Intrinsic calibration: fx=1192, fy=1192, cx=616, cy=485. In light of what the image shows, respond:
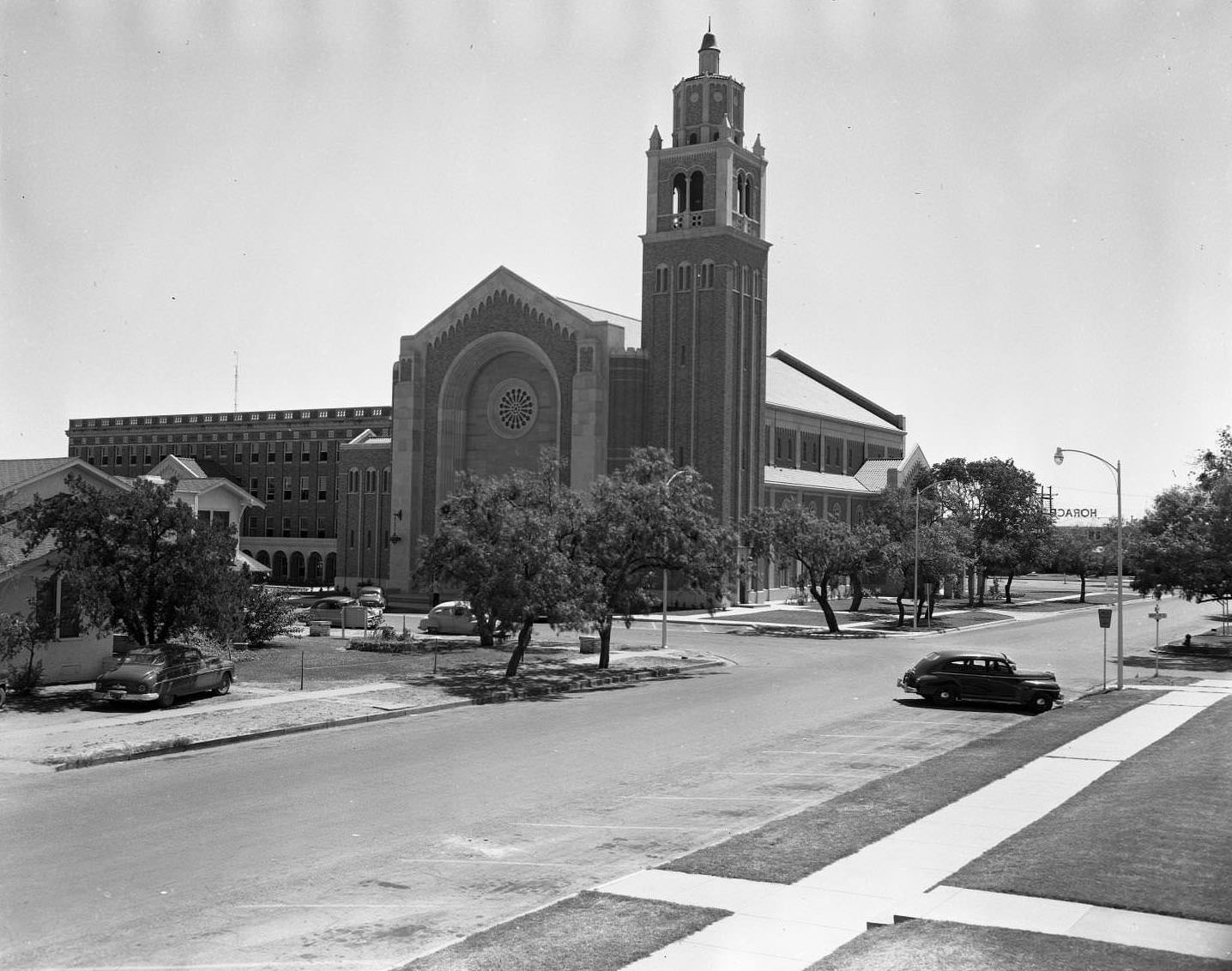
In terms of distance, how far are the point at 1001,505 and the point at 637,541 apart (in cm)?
6060

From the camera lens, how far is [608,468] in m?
73.7

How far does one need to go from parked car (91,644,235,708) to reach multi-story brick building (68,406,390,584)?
242 ft

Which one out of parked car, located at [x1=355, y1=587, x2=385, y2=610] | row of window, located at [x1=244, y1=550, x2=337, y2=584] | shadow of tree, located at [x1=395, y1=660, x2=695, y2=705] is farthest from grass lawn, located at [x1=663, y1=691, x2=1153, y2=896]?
row of window, located at [x1=244, y1=550, x2=337, y2=584]

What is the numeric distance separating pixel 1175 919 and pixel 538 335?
219 feet

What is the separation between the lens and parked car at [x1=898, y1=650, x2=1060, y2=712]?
30.6 meters

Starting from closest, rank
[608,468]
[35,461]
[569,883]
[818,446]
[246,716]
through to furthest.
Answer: [569,883] → [246,716] → [35,461] → [608,468] → [818,446]

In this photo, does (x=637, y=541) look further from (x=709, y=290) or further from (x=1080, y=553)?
(x=1080, y=553)

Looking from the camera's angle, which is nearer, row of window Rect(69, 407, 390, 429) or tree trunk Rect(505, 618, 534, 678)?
tree trunk Rect(505, 618, 534, 678)

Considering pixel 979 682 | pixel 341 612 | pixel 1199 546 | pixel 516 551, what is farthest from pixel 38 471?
pixel 1199 546

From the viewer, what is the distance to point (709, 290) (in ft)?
242

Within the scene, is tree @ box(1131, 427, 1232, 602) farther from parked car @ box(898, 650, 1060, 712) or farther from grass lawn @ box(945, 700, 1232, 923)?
grass lawn @ box(945, 700, 1232, 923)

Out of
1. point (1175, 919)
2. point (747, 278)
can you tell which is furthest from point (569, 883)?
point (747, 278)

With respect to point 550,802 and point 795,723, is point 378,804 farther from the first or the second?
point 795,723

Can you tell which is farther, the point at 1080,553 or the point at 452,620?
the point at 1080,553
